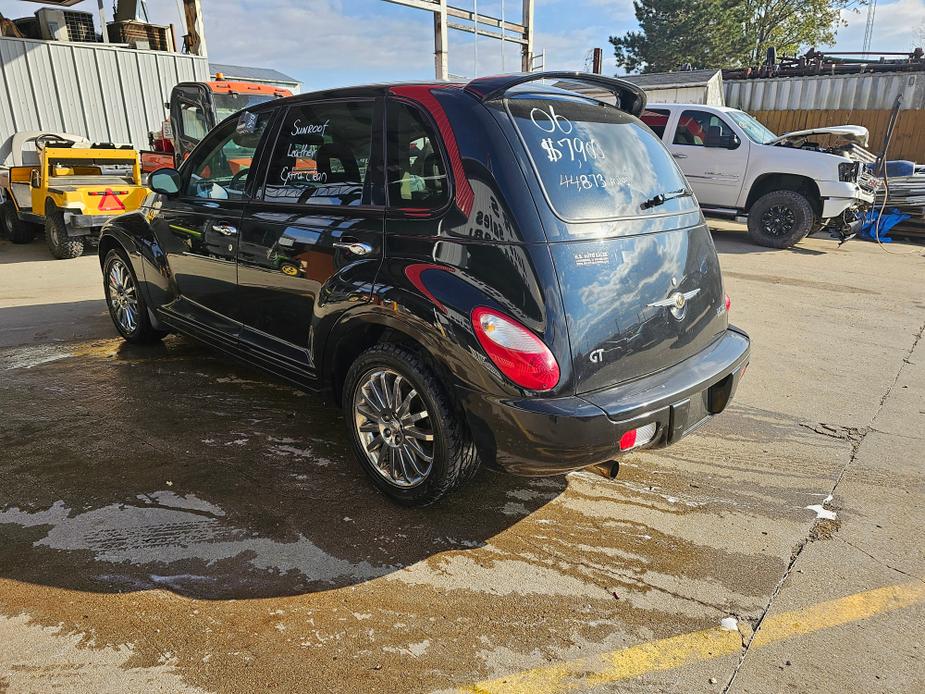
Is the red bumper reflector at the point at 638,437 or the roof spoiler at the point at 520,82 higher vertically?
the roof spoiler at the point at 520,82

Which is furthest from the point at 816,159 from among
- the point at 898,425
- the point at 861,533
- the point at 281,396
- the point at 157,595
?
the point at 157,595

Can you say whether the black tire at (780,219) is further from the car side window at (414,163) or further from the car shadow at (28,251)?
the car shadow at (28,251)

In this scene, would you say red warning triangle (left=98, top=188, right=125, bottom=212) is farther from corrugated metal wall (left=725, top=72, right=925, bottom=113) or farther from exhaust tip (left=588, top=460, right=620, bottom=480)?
corrugated metal wall (left=725, top=72, right=925, bottom=113)

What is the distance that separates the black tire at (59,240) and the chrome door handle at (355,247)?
315 inches

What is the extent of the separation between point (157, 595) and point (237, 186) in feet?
7.51

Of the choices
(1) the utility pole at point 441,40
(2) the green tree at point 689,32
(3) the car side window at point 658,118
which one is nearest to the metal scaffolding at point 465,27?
(1) the utility pole at point 441,40

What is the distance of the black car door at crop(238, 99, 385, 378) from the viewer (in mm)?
2922

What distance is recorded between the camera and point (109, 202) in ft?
30.1

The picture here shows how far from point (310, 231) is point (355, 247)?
1.22 ft

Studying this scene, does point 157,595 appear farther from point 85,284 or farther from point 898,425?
point 85,284

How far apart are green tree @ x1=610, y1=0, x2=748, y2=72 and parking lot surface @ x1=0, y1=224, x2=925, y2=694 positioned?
145ft

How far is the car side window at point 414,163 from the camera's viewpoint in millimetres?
2700

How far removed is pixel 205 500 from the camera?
306cm

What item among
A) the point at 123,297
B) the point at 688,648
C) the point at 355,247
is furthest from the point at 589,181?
the point at 123,297
